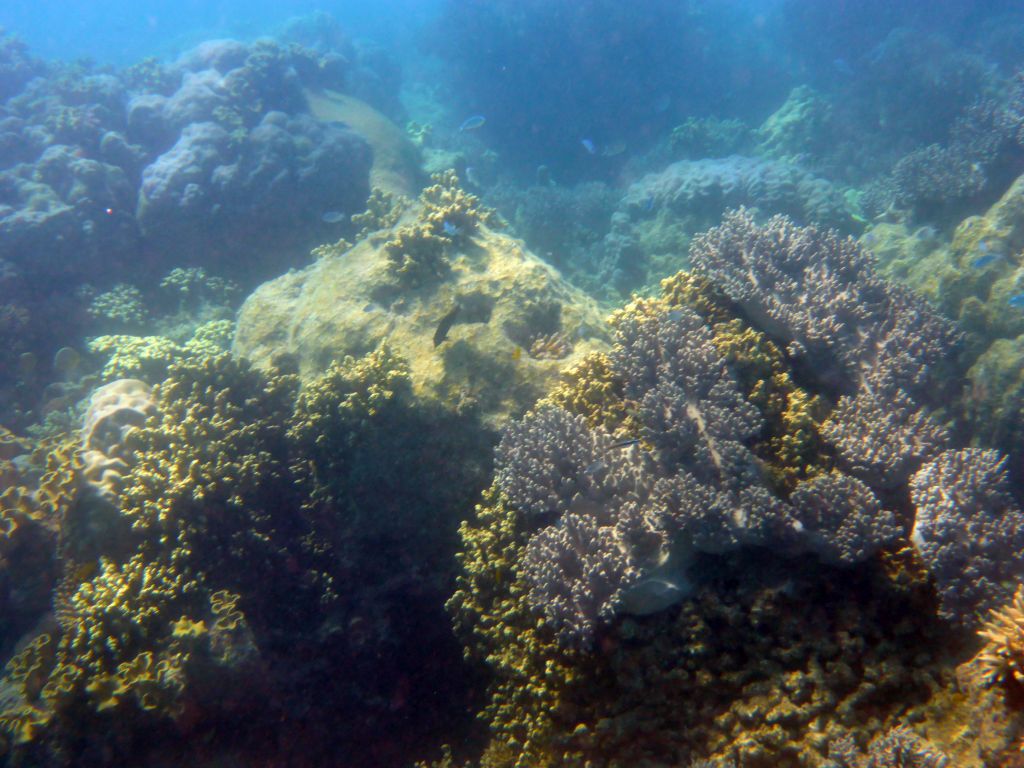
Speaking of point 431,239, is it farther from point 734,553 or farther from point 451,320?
point 734,553

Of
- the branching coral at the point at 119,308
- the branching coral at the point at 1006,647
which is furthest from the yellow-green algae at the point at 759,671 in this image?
the branching coral at the point at 119,308

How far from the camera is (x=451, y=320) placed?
5.50m

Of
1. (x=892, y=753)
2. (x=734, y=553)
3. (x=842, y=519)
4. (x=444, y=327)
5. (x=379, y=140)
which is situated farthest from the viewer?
(x=379, y=140)

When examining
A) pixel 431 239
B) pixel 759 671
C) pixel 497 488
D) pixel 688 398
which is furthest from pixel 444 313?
pixel 759 671

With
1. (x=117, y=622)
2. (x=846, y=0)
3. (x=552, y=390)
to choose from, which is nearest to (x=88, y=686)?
(x=117, y=622)

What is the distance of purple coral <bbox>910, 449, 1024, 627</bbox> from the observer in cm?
321

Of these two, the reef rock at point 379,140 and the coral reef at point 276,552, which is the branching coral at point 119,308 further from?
the reef rock at point 379,140

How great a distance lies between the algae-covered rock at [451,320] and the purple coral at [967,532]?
3247 mm

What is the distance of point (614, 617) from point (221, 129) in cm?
1258

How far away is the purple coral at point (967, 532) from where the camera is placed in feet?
10.5

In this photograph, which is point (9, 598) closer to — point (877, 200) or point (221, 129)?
point (221, 129)

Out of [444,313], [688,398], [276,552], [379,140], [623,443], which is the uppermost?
[379,140]

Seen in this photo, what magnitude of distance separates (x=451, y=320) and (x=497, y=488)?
185cm

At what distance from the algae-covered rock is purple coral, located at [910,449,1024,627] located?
3247 mm
